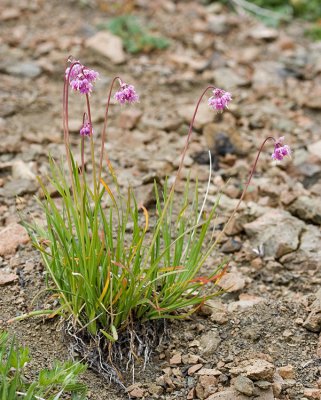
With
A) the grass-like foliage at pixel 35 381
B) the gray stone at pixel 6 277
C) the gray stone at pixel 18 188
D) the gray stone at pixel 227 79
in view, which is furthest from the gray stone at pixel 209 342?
the gray stone at pixel 227 79

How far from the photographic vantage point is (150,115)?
17.4 ft

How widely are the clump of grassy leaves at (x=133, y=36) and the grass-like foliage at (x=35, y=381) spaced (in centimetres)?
385

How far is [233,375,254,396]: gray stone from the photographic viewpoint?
2.86m

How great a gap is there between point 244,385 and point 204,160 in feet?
7.09

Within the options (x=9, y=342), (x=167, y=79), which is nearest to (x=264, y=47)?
(x=167, y=79)

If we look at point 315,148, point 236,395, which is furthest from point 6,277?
point 315,148

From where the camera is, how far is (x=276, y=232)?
400 centimetres

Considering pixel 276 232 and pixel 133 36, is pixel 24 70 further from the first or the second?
pixel 276 232

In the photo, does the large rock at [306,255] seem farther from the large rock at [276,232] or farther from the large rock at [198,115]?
the large rock at [198,115]

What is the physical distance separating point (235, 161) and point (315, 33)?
2.46 m

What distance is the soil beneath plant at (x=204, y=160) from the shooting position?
3.12 metres

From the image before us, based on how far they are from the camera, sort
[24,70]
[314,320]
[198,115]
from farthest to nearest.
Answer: [24,70] → [198,115] → [314,320]

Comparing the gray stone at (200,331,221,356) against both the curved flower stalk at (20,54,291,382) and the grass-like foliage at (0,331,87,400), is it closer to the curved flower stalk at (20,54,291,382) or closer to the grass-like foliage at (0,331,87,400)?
the curved flower stalk at (20,54,291,382)

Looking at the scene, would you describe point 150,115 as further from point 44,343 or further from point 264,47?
point 44,343
